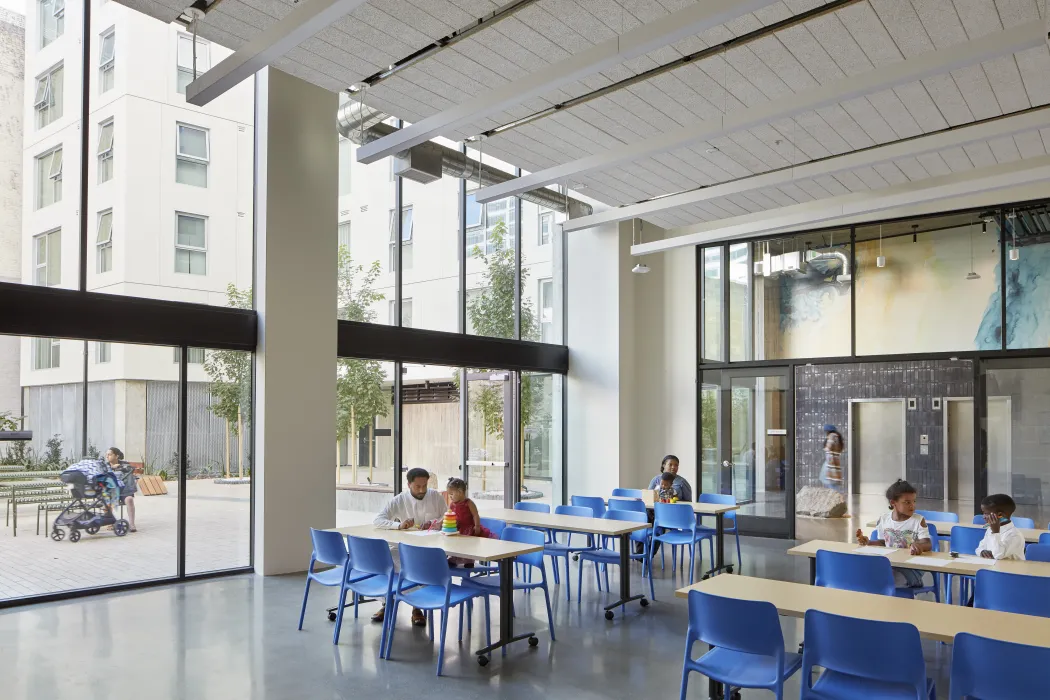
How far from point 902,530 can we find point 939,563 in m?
0.68

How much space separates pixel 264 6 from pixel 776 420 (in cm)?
840

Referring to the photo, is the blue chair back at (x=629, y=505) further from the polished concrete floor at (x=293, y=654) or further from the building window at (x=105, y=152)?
the building window at (x=105, y=152)

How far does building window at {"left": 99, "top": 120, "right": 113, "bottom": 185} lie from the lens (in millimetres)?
7309

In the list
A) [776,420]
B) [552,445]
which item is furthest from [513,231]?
[776,420]

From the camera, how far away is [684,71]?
604 centimetres

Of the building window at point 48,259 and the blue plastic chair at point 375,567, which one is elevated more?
the building window at point 48,259

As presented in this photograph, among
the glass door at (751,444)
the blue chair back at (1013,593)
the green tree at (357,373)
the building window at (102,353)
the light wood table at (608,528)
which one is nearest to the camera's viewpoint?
the blue chair back at (1013,593)

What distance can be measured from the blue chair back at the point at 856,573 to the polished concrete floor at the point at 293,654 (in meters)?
0.71

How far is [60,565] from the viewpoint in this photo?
691cm

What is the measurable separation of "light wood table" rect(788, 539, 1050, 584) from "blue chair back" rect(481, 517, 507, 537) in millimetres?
2204

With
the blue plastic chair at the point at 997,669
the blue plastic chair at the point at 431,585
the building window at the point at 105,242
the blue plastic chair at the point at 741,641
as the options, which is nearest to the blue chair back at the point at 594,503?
the blue plastic chair at the point at 431,585

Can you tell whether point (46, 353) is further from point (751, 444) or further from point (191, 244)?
point (751, 444)

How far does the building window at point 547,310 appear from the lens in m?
11.9

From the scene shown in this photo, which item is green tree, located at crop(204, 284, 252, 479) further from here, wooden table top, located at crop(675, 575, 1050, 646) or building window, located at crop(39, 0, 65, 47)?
wooden table top, located at crop(675, 575, 1050, 646)
